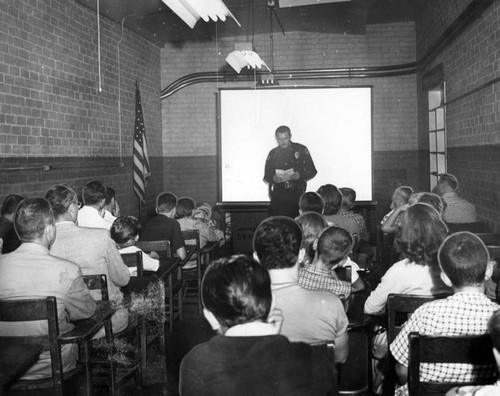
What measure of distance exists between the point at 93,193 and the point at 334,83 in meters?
6.02

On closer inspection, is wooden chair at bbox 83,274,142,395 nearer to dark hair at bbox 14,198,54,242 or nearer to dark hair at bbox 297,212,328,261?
dark hair at bbox 14,198,54,242

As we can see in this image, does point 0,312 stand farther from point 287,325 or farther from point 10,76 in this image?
point 10,76

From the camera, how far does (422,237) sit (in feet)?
10.6

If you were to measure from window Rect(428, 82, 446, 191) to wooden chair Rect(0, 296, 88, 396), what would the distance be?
21.4 ft

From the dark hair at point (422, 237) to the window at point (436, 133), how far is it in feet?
17.1

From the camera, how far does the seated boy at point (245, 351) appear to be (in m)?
1.69

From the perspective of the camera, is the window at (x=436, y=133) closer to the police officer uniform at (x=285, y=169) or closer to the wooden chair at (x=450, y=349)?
the police officer uniform at (x=285, y=169)

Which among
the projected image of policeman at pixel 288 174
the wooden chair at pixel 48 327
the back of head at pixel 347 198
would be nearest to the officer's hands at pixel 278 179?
the projected image of policeman at pixel 288 174

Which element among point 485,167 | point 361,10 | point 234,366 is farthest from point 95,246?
point 361,10

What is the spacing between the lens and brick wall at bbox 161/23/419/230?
9.96 meters

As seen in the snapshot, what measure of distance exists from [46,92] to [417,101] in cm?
584

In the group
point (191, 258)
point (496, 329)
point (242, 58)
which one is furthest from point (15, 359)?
point (242, 58)

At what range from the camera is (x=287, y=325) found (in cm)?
245

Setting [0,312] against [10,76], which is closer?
[0,312]
